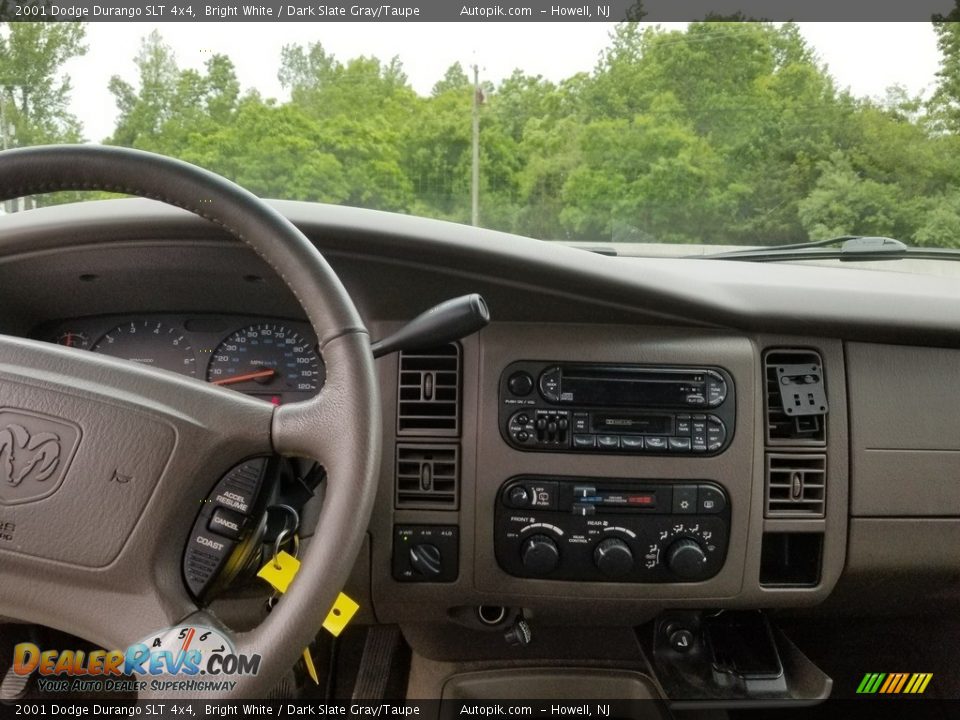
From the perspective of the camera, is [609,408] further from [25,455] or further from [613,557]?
[25,455]

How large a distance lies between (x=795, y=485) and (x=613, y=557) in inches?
17.6

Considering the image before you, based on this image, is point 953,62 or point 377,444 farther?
point 953,62

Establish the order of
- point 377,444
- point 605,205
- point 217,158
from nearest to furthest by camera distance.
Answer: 1. point 377,444
2. point 217,158
3. point 605,205

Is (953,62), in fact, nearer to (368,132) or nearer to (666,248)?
(666,248)

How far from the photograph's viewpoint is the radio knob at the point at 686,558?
1729mm

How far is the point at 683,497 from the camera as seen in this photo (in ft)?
5.71

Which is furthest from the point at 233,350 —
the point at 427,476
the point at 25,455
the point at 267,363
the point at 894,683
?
the point at 894,683

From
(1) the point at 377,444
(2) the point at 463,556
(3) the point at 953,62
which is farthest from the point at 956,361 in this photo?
(1) the point at 377,444

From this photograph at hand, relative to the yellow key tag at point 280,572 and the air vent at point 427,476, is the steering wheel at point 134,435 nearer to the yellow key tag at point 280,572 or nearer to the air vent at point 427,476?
the yellow key tag at point 280,572

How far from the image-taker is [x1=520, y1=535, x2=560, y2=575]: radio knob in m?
1.71

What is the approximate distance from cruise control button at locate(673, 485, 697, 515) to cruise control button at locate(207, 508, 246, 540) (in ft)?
3.04

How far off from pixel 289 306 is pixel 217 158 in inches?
18.1

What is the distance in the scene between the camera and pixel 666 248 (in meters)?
2.15

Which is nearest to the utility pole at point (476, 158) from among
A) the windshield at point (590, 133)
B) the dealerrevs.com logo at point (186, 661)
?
the windshield at point (590, 133)
